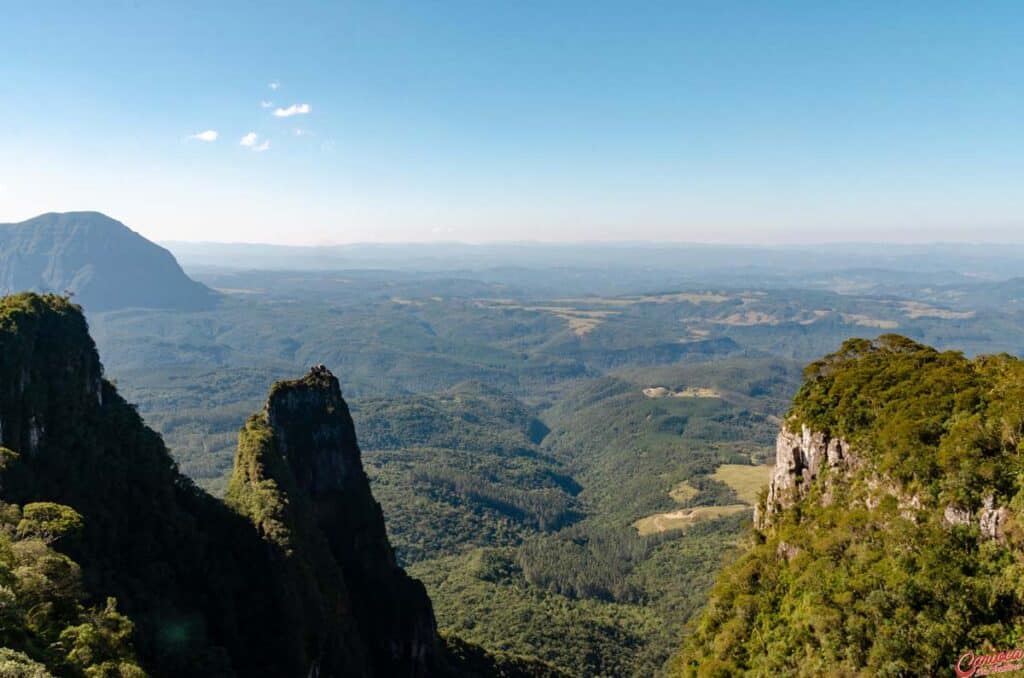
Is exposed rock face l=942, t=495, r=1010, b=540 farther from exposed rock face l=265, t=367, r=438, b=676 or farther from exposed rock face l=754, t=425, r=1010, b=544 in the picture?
exposed rock face l=265, t=367, r=438, b=676

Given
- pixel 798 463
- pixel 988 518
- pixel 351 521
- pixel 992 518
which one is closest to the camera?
pixel 992 518

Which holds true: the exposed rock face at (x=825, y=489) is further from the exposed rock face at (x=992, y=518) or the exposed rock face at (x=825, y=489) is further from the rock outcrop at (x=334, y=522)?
the rock outcrop at (x=334, y=522)

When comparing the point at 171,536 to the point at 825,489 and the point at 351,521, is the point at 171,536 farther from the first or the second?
the point at 825,489

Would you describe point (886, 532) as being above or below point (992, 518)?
below

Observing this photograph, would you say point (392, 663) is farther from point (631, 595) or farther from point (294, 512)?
A: point (631, 595)

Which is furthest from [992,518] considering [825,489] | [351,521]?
[351,521]

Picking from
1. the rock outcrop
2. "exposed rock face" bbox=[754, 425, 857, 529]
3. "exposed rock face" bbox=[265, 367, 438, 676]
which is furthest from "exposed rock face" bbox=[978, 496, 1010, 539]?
"exposed rock face" bbox=[265, 367, 438, 676]

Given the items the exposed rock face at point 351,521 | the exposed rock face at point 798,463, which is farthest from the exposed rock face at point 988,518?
the exposed rock face at point 351,521
